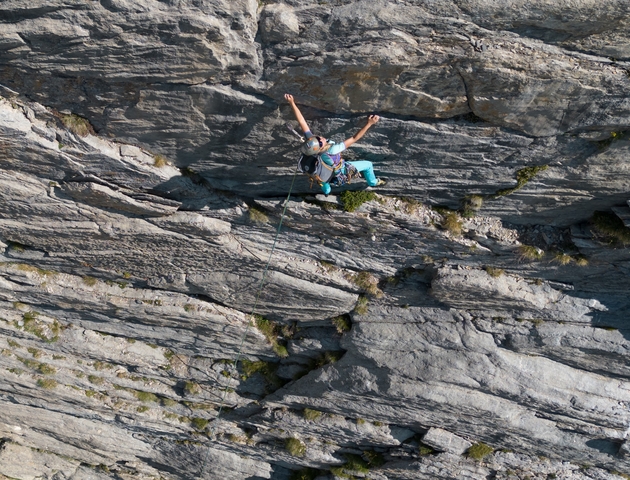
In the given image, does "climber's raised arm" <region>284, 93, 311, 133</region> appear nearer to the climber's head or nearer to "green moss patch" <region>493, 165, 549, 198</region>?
the climber's head

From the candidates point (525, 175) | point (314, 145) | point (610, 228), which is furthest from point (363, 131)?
point (610, 228)

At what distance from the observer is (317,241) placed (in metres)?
10.5

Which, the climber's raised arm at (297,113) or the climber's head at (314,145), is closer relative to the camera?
the climber's head at (314,145)

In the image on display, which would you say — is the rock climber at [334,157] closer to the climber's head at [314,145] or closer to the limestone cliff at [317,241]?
the climber's head at [314,145]

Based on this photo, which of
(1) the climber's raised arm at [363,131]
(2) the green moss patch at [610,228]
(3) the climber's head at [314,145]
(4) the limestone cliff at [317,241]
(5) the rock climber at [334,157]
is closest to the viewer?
(4) the limestone cliff at [317,241]

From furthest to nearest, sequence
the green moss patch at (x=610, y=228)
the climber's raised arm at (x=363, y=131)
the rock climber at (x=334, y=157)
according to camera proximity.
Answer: the green moss patch at (x=610, y=228) → the climber's raised arm at (x=363, y=131) → the rock climber at (x=334, y=157)

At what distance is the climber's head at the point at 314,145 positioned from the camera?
724 centimetres

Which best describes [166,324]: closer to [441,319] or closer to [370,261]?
[370,261]

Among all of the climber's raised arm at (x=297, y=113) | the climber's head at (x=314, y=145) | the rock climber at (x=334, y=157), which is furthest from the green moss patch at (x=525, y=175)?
the climber's raised arm at (x=297, y=113)

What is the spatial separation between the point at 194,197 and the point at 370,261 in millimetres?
4080

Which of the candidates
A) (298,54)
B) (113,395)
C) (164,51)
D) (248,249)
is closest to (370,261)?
(248,249)

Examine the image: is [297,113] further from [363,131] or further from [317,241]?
[317,241]

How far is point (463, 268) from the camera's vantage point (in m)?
10.5

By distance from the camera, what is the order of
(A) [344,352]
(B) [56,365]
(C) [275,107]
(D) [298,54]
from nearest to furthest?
(D) [298,54]
(C) [275,107]
(A) [344,352]
(B) [56,365]
